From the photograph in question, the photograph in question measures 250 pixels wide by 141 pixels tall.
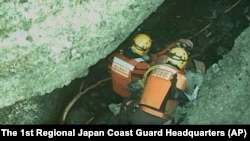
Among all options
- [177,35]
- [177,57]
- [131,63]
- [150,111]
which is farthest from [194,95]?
[177,35]

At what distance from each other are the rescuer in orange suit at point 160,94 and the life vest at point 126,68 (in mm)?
160

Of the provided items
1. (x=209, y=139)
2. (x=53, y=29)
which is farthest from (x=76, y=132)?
(x=209, y=139)

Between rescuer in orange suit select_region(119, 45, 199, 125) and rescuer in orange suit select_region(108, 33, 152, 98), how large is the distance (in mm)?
174

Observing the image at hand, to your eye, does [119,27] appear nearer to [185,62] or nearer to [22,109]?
[185,62]

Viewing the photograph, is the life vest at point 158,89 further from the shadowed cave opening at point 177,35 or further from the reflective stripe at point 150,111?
the shadowed cave opening at point 177,35

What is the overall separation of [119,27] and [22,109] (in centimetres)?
126

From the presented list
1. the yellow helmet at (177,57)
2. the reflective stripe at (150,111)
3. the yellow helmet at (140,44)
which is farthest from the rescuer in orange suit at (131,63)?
the reflective stripe at (150,111)

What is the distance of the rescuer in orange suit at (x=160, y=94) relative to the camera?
4.00 meters

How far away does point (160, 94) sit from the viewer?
399 centimetres

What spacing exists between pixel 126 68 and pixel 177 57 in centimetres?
55

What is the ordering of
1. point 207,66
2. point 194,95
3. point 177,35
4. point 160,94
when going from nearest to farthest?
point 160,94 < point 194,95 < point 207,66 < point 177,35

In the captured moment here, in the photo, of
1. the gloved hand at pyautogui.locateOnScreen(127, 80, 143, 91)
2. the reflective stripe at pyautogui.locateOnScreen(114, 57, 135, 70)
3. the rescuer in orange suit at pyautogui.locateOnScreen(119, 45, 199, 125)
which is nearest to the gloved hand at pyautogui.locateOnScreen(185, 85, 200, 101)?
the rescuer in orange suit at pyautogui.locateOnScreen(119, 45, 199, 125)

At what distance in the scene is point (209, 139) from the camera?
12.9 feet

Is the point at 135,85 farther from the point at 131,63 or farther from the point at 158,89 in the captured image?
the point at 158,89
